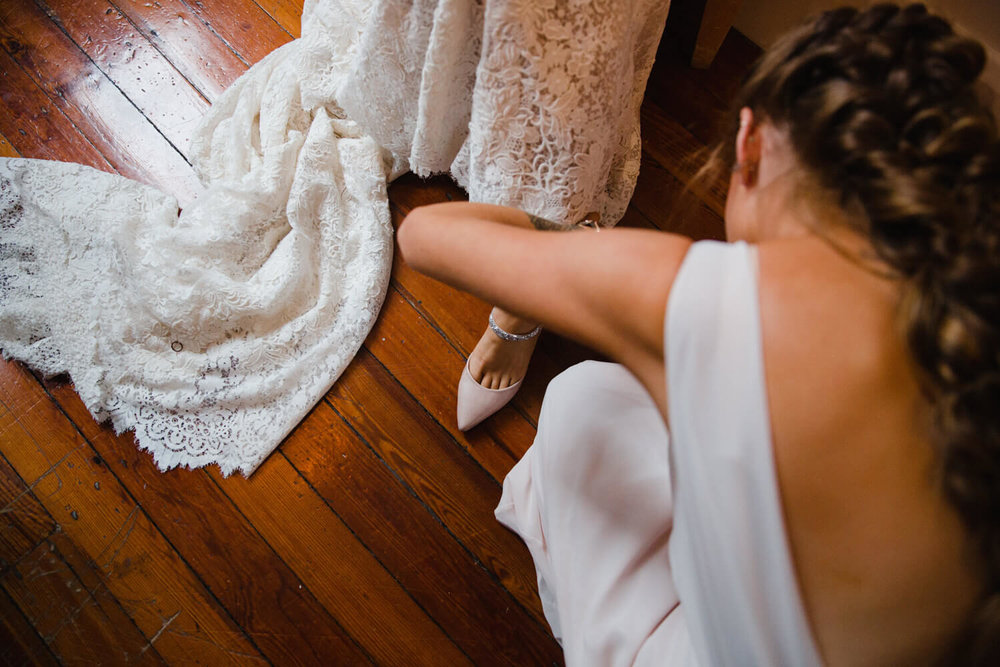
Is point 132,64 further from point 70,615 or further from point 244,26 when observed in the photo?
point 70,615

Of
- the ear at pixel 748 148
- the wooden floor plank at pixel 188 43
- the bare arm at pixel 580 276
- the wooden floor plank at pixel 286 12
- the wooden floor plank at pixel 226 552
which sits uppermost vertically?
the ear at pixel 748 148

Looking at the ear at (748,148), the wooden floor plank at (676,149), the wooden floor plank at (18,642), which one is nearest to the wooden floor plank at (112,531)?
the wooden floor plank at (18,642)

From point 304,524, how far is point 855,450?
2.98 ft

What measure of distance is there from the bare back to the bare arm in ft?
0.29

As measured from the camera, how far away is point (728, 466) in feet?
1.55

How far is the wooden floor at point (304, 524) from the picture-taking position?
999mm

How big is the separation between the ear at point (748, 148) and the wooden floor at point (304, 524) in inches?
25.6

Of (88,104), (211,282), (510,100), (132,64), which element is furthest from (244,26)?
(510,100)

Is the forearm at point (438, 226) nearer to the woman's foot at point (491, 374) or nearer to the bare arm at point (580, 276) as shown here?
the bare arm at point (580, 276)

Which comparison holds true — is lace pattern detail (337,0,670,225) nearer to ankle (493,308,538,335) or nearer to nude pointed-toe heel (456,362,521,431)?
ankle (493,308,538,335)

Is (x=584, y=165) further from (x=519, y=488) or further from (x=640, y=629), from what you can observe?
(x=640, y=629)

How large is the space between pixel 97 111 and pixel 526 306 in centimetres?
126

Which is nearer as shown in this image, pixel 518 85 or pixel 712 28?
pixel 518 85

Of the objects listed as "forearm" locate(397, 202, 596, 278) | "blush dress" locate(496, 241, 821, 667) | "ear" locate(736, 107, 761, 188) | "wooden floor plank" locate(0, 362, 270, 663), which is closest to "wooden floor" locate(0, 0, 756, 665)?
"wooden floor plank" locate(0, 362, 270, 663)
